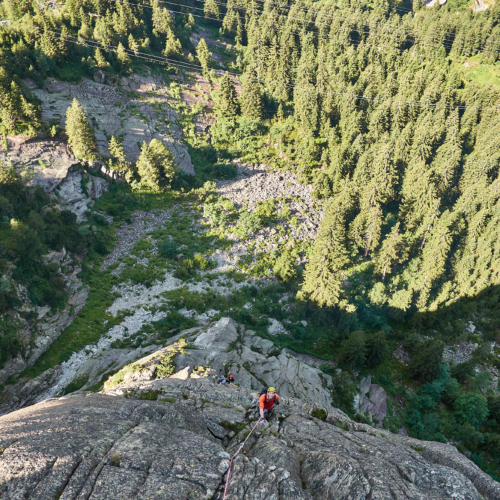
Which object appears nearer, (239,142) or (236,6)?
(239,142)

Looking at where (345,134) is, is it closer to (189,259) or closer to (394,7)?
(189,259)

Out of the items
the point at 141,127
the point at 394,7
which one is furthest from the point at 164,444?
the point at 394,7

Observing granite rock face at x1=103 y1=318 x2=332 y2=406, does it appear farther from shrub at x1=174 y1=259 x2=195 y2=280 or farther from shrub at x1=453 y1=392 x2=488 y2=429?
shrub at x1=453 y1=392 x2=488 y2=429

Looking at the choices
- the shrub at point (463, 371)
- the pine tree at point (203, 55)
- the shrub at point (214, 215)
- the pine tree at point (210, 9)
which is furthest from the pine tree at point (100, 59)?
the shrub at point (463, 371)

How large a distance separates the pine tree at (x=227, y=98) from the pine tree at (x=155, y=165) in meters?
21.2

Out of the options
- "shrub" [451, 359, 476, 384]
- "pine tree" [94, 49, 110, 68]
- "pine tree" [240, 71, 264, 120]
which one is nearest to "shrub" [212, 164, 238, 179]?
"pine tree" [240, 71, 264, 120]

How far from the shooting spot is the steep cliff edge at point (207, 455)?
783 centimetres

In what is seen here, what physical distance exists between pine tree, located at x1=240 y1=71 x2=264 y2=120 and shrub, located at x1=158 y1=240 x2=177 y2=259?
36.4 meters

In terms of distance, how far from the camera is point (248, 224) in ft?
138

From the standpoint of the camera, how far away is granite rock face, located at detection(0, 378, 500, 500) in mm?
7777

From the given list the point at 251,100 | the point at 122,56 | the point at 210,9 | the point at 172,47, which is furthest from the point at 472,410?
the point at 210,9

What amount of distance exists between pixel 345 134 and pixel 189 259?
40.8m

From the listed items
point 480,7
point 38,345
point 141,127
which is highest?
point 480,7

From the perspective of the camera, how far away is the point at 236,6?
273 ft
